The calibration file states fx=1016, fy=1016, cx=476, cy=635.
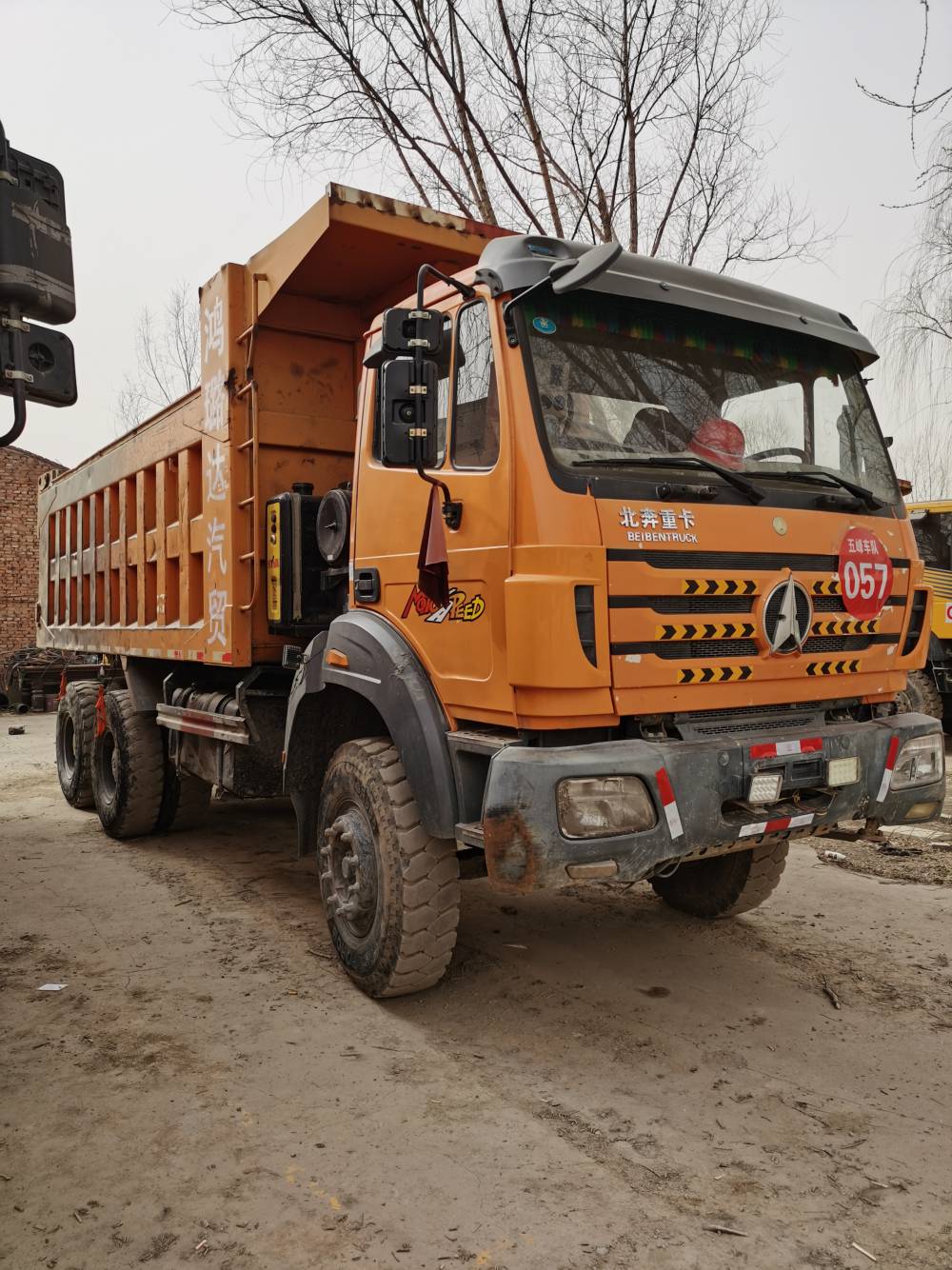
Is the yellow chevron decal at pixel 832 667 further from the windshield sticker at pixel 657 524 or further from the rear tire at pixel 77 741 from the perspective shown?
the rear tire at pixel 77 741

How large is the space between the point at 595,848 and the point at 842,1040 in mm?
1318

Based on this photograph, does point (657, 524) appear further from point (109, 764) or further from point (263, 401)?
point (109, 764)

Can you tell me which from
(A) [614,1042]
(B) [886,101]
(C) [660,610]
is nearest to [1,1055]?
(A) [614,1042]

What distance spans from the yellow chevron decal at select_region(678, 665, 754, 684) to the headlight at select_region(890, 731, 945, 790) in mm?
799

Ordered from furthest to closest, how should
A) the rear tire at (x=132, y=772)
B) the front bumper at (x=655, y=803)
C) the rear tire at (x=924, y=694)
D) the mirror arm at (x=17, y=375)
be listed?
1. the rear tire at (x=924, y=694)
2. the rear tire at (x=132, y=772)
3. the front bumper at (x=655, y=803)
4. the mirror arm at (x=17, y=375)

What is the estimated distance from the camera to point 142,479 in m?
6.82

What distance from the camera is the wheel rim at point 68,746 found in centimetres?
814

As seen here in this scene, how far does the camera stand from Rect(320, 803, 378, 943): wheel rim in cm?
392

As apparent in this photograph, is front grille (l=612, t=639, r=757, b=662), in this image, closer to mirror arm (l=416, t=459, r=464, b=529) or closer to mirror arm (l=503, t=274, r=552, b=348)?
mirror arm (l=416, t=459, r=464, b=529)

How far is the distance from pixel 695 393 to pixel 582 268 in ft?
2.23

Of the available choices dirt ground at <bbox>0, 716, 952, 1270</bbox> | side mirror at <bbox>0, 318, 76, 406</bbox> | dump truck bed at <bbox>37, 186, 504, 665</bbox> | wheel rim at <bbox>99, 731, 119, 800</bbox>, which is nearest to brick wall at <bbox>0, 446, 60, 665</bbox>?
wheel rim at <bbox>99, 731, 119, 800</bbox>

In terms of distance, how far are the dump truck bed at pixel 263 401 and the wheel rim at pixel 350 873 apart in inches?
57.1

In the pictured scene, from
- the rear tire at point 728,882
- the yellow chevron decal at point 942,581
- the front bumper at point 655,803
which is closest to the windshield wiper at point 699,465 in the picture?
the front bumper at point 655,803

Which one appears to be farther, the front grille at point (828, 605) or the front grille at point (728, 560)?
the front grille at point (828, 605)
